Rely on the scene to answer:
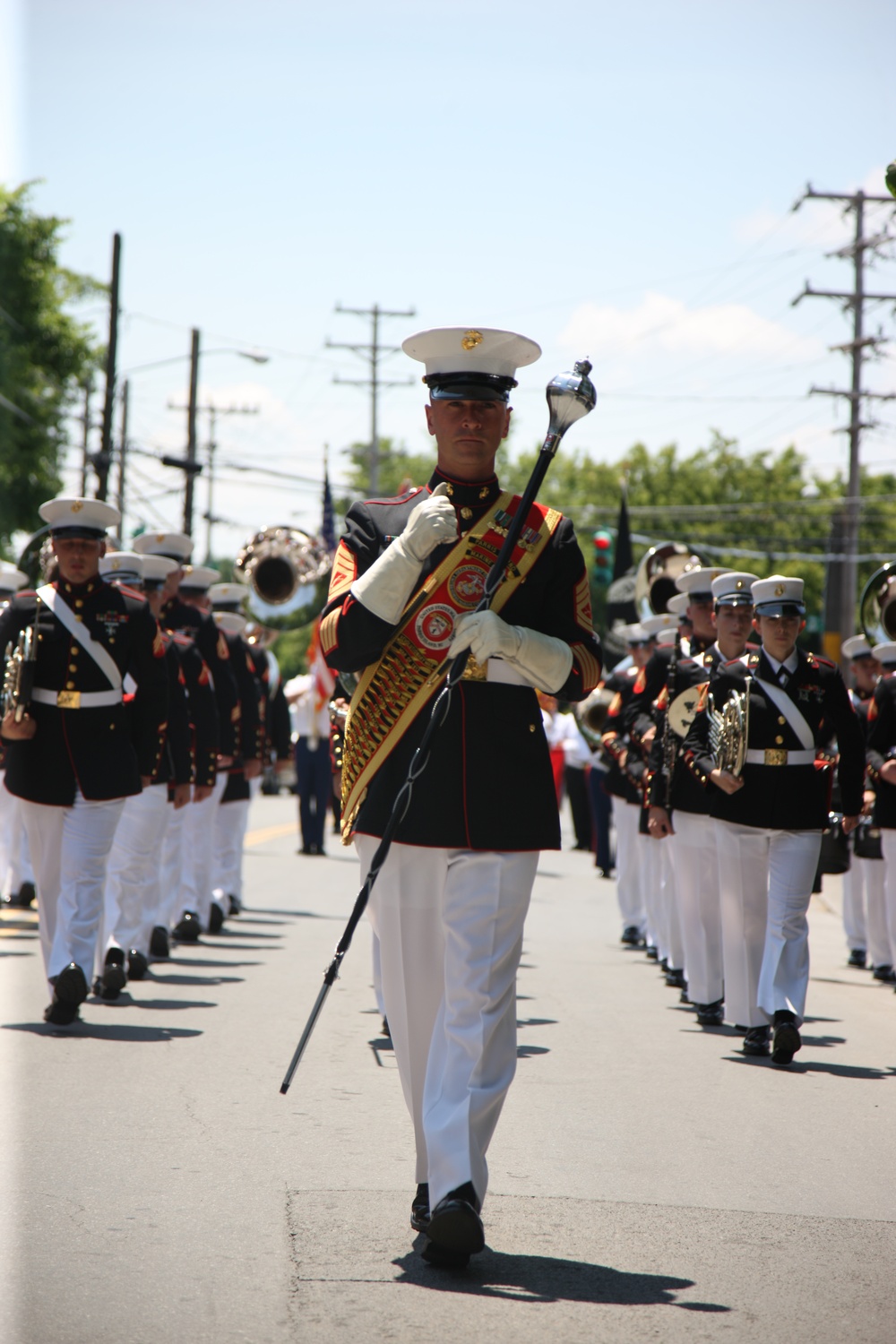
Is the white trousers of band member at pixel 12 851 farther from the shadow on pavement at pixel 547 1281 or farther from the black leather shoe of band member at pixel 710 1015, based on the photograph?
the shadow on pavement at pixel 547 1281

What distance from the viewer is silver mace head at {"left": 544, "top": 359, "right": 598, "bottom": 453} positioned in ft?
18.0

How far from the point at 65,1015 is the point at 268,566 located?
12.5m

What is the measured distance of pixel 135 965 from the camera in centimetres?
1067

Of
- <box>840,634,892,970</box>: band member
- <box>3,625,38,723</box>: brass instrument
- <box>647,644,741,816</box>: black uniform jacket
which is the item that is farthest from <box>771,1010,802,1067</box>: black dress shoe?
<box>3,625,38,723</box>: brass instrument

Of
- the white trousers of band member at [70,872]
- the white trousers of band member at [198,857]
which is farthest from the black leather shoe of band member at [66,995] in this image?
the white trousers of band member at [198,857]

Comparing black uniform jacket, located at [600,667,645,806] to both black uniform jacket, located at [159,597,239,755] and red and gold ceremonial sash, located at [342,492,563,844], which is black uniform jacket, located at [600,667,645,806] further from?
red and gold ceremonial sash, located at [342,492,563,844]

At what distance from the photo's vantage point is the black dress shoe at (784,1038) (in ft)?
27.8

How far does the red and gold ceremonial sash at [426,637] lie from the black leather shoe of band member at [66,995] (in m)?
3.63

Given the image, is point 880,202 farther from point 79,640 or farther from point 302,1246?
point 302,1246

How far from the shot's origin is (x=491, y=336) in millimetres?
5379

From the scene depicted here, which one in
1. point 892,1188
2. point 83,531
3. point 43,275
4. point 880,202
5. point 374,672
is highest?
point 880,202

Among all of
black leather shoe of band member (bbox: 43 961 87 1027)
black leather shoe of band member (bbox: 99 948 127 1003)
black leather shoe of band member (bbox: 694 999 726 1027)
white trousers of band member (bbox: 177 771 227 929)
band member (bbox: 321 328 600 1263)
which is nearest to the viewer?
band member (bbox: 321 328 600 1263)

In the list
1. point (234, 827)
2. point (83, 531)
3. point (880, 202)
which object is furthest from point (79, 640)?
point (880, 202)

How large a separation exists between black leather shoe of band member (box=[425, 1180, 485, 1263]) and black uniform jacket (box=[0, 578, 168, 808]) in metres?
4.43
